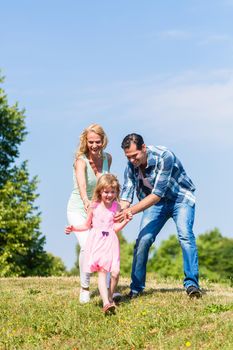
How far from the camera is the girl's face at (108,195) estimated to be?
39.4 feet

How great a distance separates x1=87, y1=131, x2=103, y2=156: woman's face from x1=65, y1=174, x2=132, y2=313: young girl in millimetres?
668

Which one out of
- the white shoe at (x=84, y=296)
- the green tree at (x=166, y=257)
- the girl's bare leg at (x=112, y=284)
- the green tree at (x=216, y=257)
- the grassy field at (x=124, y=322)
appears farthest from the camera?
the green tree at (x=216, y=257)

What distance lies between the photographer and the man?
12398 mm

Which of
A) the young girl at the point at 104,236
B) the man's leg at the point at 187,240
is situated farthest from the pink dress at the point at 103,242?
the man's leg at the point at 187,240

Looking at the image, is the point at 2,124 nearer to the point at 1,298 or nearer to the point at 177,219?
the point at 1,298

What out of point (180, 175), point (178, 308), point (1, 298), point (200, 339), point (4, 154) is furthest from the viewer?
point (4, 154)

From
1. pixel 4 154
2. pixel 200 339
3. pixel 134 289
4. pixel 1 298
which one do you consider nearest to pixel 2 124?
pixel 4 154

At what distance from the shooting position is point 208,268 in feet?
180

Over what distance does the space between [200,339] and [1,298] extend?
647 cm

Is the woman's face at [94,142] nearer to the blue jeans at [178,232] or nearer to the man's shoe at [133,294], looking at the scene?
the blue jeans at [178,232]

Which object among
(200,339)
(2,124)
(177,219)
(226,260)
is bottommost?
(200,339)

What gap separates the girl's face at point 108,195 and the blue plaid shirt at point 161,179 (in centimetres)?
53

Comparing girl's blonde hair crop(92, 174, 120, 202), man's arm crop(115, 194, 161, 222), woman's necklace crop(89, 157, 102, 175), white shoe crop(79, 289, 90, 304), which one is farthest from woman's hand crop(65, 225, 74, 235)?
white shoe crop(79, 289, 90, 304)

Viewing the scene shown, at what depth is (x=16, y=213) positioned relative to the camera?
31.0m
